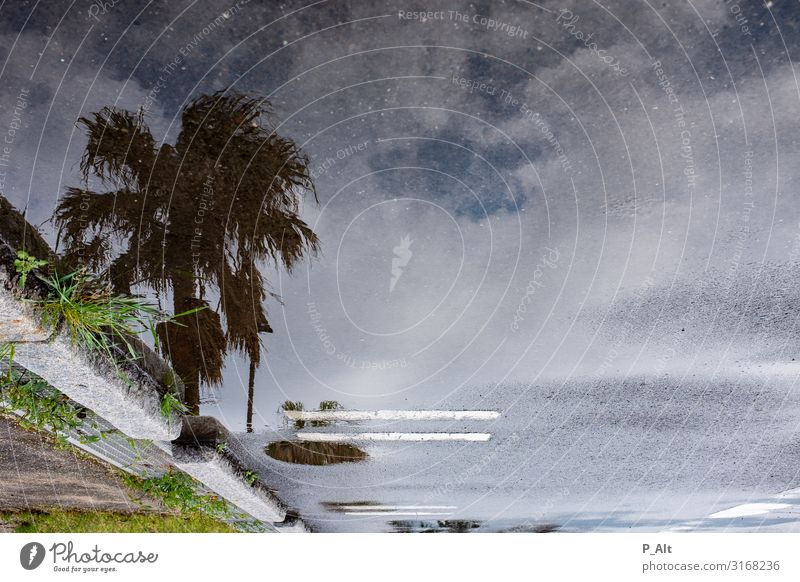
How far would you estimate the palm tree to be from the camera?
244 centimetres

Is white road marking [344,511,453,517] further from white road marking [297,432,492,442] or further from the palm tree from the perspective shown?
the palm tree

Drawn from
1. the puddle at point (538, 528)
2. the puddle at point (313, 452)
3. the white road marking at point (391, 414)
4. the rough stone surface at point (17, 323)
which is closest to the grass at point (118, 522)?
the puddle at point (313, 452)

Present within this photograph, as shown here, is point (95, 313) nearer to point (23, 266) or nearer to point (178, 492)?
point (23, 266)

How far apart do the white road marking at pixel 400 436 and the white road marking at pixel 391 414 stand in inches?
6.5

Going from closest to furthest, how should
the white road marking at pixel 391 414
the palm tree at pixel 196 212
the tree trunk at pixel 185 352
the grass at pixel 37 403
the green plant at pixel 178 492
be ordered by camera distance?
the palm tree at pixel 196 212 → the grass at pixel 37 403 → the tree trunk at pixel 185 352 → the white road marking at pixel 391 414 → the green plant at pixel 178 492

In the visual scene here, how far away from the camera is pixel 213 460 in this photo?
292 cm

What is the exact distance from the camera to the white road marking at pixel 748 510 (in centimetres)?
374

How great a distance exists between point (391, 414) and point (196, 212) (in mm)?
1718

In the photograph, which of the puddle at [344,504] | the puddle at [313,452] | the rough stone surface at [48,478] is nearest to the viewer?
the rough stone surface at [48,478]

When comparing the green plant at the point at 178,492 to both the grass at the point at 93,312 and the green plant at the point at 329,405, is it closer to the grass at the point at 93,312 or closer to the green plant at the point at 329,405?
the green plant at the point at 329,405

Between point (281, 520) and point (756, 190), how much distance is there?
13.1ft

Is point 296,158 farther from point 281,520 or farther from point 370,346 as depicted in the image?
point 281,520

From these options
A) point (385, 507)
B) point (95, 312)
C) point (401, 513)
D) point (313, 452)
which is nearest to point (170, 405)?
point (95, 312)
